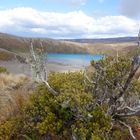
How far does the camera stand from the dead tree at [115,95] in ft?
26.3

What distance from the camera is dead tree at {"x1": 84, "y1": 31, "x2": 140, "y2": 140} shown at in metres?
8.01

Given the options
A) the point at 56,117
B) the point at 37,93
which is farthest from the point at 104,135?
the point at 37,93

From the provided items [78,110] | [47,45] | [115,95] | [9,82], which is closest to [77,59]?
[47,45]

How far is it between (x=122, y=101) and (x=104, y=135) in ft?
2.88

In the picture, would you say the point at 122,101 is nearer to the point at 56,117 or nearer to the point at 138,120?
the point at 138,120

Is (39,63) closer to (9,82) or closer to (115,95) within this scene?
(115,95)

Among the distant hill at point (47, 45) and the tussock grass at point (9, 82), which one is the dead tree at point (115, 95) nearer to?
the tussock grass at point (9, 82)

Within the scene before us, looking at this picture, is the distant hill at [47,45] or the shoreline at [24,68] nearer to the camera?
the shoreline at [24,68]

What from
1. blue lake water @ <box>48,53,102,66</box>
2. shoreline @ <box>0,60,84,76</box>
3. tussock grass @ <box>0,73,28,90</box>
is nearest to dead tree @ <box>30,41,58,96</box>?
blue lake water @ <box>48,53,102,66</box>

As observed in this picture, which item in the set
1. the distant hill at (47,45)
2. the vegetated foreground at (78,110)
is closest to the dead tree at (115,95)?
the vegetated foreground at (78,110)

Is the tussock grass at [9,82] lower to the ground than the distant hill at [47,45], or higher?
higher

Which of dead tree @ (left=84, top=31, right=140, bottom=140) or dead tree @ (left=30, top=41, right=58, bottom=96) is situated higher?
dead tree @ (left=30, top=41, right=58, bottom=96)

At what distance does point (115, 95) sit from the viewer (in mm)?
8211

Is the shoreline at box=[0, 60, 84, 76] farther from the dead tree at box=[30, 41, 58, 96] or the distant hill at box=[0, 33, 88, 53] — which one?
the distant hill at box=[0, 33, 88, 53]
